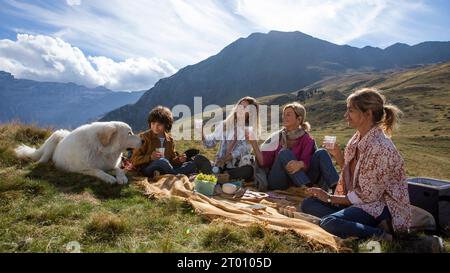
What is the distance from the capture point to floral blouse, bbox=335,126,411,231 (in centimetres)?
537

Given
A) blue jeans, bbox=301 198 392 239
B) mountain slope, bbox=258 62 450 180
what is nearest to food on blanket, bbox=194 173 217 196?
blue jeans, bbox=301 198 392 239

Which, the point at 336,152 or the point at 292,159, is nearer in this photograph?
the point at 336,152

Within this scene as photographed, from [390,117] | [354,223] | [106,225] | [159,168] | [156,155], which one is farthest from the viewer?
[159,168]

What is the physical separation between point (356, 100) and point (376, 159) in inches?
39.1

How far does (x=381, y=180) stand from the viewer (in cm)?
542

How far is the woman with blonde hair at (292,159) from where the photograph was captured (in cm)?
821

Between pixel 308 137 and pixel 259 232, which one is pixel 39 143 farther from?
pixel 259 232

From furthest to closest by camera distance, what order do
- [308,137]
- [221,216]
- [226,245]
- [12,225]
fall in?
[308,137] < [221,216] < [12,225] < [226,245]

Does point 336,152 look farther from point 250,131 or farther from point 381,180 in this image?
point 250,131

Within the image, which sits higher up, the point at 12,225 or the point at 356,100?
the point at 356,100

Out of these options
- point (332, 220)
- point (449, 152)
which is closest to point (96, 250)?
point (332, 220)

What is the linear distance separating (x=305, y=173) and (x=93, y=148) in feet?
17.2

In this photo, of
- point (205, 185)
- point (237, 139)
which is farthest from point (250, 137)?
point (205, 185)

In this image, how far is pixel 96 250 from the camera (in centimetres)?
452
